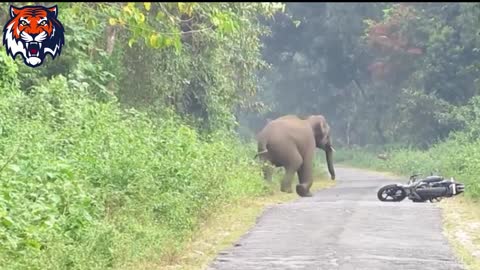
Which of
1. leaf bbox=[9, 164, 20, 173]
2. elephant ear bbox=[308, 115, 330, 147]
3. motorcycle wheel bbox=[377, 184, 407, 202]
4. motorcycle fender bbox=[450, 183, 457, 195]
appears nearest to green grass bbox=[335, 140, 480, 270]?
motorcycle fender bbox=[450, 183, 457, 195]

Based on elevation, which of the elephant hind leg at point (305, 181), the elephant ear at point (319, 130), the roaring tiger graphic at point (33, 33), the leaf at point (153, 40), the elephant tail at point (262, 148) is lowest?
the elephant hind leg at point (305, 181)

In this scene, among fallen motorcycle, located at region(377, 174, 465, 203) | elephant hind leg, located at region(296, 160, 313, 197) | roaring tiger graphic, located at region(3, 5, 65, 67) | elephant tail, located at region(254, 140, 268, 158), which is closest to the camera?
roaring tiger graphic, located at region(3, 5, 65, 67)

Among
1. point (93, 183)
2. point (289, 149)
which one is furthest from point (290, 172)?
point (93, 183)

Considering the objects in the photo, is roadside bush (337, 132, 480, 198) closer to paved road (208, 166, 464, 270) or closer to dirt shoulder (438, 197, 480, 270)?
dirt shoulder (438, 197, 480, 270)

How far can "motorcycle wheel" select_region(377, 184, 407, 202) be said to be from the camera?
2084 centimetres

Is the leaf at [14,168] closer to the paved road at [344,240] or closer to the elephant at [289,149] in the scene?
the paved road at [344,240]

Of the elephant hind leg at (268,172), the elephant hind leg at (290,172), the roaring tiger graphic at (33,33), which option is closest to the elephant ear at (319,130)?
the elephant hind leg at (290,172)

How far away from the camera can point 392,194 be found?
21000 mm

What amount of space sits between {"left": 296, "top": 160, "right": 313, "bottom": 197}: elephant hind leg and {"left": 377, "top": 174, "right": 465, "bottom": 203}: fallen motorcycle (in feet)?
12.1

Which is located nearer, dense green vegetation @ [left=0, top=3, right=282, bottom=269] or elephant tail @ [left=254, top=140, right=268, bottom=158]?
dense green vegetation @ [left=0, top=3, right=282, bottom=269]

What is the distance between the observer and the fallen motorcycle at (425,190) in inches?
767

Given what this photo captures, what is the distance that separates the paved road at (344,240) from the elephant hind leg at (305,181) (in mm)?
6847

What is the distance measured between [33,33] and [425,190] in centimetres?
1152

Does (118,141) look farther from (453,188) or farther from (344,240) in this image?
(453,188)
